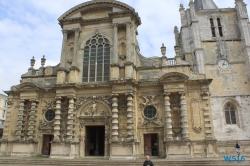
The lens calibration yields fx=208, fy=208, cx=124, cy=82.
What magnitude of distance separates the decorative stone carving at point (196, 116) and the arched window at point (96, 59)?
781 centimetres

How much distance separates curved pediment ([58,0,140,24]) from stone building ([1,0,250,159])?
94mm

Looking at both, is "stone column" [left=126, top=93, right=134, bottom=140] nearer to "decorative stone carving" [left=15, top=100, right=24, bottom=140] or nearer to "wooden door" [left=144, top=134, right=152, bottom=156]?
"wooden door" [left=144, top=134, right=152, bottom=156]

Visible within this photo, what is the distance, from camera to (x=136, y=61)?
1938 cm

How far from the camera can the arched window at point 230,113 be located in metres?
25.4

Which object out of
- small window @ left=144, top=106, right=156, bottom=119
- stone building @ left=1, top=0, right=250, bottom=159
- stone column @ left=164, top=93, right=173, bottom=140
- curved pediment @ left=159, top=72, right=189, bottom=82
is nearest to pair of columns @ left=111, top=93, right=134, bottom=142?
stone building @ left=1, top=0, right=250, bottom=159

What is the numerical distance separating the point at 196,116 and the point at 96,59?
10.3 metres

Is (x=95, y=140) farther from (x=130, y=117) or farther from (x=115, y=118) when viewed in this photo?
(x=130, y=117)

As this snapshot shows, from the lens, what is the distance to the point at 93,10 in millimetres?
21109

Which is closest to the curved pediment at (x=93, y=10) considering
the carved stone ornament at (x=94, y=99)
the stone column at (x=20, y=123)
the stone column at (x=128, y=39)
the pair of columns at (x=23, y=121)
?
the stone column at (x=128, y=39)

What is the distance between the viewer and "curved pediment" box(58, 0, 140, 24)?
2028 cm

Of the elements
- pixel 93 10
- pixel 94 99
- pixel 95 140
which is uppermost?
pixel 93 10

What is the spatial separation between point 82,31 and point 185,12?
64.0 feet

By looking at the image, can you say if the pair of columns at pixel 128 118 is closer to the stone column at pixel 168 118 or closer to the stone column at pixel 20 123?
the stone column at pixel 168 118

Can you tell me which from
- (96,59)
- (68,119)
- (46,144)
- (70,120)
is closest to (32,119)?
(46,144)
